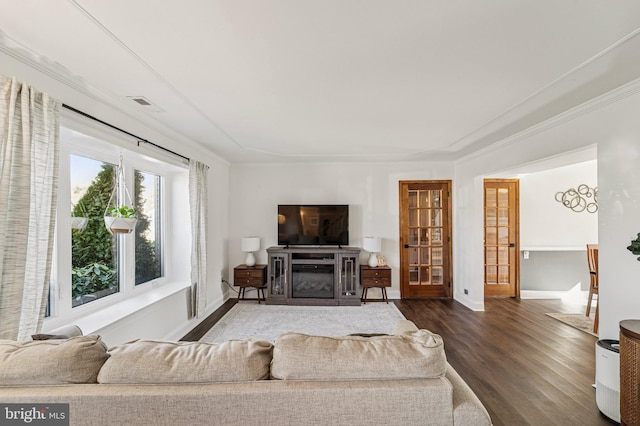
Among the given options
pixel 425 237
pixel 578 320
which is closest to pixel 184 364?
pixel 425 237

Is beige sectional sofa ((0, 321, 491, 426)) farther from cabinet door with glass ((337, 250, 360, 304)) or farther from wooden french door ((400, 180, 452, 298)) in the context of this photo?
wooden french door ((400, 180, 452, 298))

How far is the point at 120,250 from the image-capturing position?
314cm

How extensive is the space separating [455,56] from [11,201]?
8.95 feet

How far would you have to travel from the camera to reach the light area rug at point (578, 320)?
381 centimetres

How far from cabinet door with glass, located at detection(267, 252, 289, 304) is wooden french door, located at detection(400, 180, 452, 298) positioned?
2118 millimetres

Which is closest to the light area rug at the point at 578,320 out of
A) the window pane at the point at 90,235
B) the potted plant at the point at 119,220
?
the potted plant at the point at 119,220

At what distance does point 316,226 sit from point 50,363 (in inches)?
164

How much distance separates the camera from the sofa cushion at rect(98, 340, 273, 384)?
1.10 meters

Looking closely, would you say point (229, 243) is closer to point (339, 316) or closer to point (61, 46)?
point (339, 316)

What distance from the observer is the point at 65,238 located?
7.67 ft

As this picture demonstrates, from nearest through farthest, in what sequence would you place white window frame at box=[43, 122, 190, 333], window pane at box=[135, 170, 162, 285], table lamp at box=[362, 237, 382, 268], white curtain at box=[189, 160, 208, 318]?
white window frame at box=[43, 122, 190, 333], window pane at box=[135, 170, 162, 285], white curtain at box=[189, 160, 208, 318], table lamp at box=[362, 237, 382, 268]

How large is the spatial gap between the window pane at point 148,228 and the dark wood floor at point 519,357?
97cm

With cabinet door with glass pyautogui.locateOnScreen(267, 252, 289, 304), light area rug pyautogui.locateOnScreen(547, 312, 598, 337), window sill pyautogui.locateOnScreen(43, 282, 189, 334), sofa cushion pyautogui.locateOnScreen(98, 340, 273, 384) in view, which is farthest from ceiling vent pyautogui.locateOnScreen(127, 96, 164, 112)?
light area rug pyautogui.locateOnScreen(547, 312, 598, 337)

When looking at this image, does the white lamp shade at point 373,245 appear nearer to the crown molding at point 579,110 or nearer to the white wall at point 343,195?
the white wall at point 343,195
